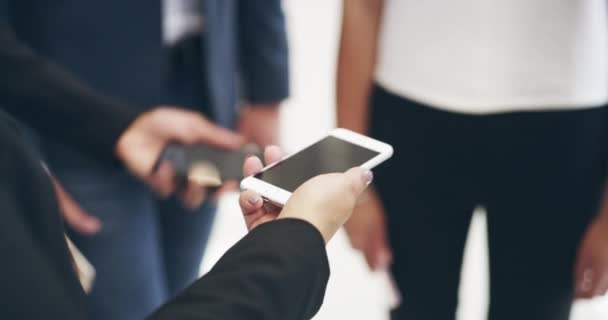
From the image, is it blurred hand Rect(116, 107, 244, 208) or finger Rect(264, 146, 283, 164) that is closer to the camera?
finger Rect(264, 146, 283, 164)

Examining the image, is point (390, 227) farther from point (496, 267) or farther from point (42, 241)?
point (42, 241)

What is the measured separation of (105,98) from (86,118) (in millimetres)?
33

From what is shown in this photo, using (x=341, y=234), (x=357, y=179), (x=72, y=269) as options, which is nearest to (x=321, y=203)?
(x=357, y=179)

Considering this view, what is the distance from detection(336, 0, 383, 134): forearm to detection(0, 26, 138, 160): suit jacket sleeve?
10.1 inches

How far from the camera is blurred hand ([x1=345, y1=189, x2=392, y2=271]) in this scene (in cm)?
78

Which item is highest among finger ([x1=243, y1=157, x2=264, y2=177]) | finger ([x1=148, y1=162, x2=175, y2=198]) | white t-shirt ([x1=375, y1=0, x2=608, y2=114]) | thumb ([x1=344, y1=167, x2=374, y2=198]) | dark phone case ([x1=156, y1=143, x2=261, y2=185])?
white t-shirt ([x1=375, y1=0, x2=608, y2=114])

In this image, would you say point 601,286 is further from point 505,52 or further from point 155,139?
point 155,139

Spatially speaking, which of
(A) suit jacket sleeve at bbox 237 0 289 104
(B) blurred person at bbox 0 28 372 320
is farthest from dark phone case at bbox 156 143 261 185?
(A) suit jacket sleeve at bbox 237 0 289 104

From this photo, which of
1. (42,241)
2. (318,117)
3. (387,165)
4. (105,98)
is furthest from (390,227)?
(318,117)

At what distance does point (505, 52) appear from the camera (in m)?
0.65

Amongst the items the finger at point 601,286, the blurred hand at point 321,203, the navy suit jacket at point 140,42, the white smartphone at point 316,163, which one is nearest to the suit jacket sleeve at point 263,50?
the navy suit jacket at point 140,42

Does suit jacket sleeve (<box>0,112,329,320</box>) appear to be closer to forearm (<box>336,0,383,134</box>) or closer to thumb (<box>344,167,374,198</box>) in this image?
thumb (<box>344,167,374,198</box>)

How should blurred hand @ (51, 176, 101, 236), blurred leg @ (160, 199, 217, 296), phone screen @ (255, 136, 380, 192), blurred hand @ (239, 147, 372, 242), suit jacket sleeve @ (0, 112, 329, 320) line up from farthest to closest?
blurred leg @ (160, 199, 217, 296) → blurred hand @ (51, 176, 101, 236) → phone screen @ (255, 136, 380, 192) → blurred hand @ (239, 147, 372, 242) → suit jacket sleeve @ (0, 112, 329, 320)

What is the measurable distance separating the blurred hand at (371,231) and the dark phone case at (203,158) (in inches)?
6.5
